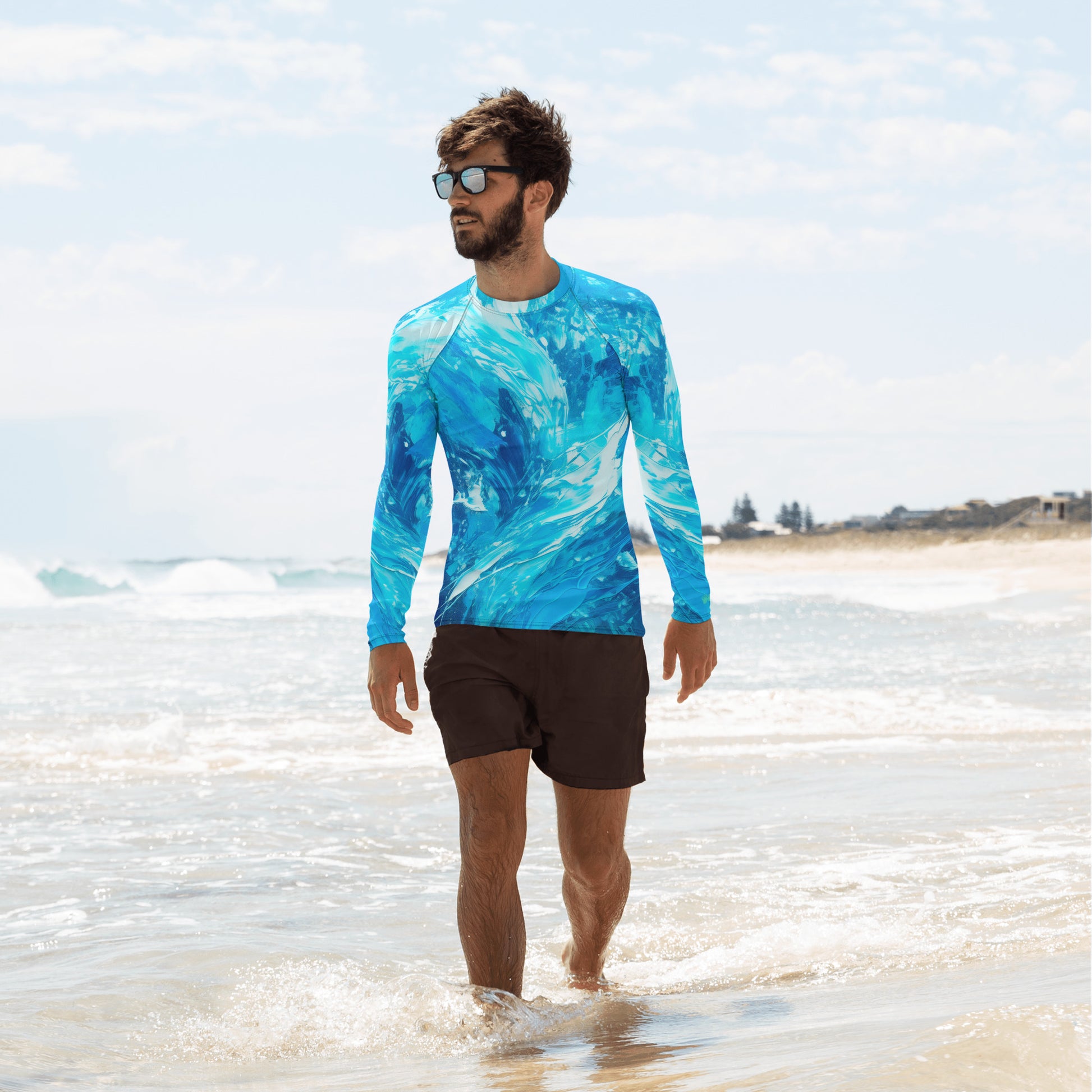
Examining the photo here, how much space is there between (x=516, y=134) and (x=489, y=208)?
0.20m

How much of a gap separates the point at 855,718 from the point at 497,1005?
7.09m

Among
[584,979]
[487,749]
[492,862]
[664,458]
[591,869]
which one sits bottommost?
[584,979]

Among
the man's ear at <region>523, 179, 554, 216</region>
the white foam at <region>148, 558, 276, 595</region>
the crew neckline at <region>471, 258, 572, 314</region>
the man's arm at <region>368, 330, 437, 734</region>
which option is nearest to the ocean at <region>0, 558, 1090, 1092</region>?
the man's arm at <region>368, 330, 437, 734</region>

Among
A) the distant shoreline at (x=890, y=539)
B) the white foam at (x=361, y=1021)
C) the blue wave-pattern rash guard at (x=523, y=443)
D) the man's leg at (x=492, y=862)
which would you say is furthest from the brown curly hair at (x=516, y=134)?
the distant shoreline at (x=890, y=539)

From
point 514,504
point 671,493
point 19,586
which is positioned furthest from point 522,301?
point 19,586

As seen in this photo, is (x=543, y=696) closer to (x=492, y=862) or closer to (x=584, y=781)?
(x=584, y=781)

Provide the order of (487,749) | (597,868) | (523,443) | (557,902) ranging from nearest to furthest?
1. (487,749)
2. (523,443)
3. (597,868)
4. (557,902)

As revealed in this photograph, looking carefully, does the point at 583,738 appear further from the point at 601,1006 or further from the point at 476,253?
the point at 476,253

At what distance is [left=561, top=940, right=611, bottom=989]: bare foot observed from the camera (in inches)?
131

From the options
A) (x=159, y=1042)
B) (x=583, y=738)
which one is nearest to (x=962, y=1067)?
(x=583, y=738)

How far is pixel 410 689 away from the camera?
3.01 meters

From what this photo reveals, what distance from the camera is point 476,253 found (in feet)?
9.77

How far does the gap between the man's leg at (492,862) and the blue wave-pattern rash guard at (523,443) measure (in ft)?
1.22

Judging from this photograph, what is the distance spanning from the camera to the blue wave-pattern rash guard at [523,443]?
9.70 ft
